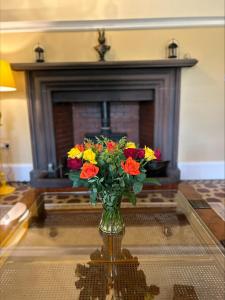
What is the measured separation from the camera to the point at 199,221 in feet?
4.39

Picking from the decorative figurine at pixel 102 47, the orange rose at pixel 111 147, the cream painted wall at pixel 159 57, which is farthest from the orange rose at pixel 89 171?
the cream painted wall at pixel 159 57

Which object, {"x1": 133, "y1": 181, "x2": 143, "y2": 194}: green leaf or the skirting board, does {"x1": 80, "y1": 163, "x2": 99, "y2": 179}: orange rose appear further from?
the skirting board

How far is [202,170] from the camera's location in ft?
10.5

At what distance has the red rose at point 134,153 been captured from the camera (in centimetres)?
99

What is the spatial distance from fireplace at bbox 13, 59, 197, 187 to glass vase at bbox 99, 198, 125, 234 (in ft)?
5.67

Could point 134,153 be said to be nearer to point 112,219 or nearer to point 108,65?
point 112,219

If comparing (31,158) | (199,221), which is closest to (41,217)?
(199,221)

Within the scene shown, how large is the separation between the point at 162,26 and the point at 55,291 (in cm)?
297

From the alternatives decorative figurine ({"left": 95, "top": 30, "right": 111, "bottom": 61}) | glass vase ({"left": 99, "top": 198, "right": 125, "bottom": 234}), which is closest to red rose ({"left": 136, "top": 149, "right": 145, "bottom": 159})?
glass vase ({"left": 99, "top": 198, "right": 125, "bottom": 234})

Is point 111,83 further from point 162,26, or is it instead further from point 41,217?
point 41,217

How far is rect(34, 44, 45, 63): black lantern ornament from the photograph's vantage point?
281 centimetres

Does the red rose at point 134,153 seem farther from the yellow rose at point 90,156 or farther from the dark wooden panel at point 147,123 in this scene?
the dark wooden panel at point 147,123

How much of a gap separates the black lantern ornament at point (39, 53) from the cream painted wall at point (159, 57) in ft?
0.22

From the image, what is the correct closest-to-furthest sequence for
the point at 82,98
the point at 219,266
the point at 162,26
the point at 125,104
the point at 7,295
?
the point at 7,295
the point at 219,266
the point at 162,26
the point at 82,98
the point at 125,104
